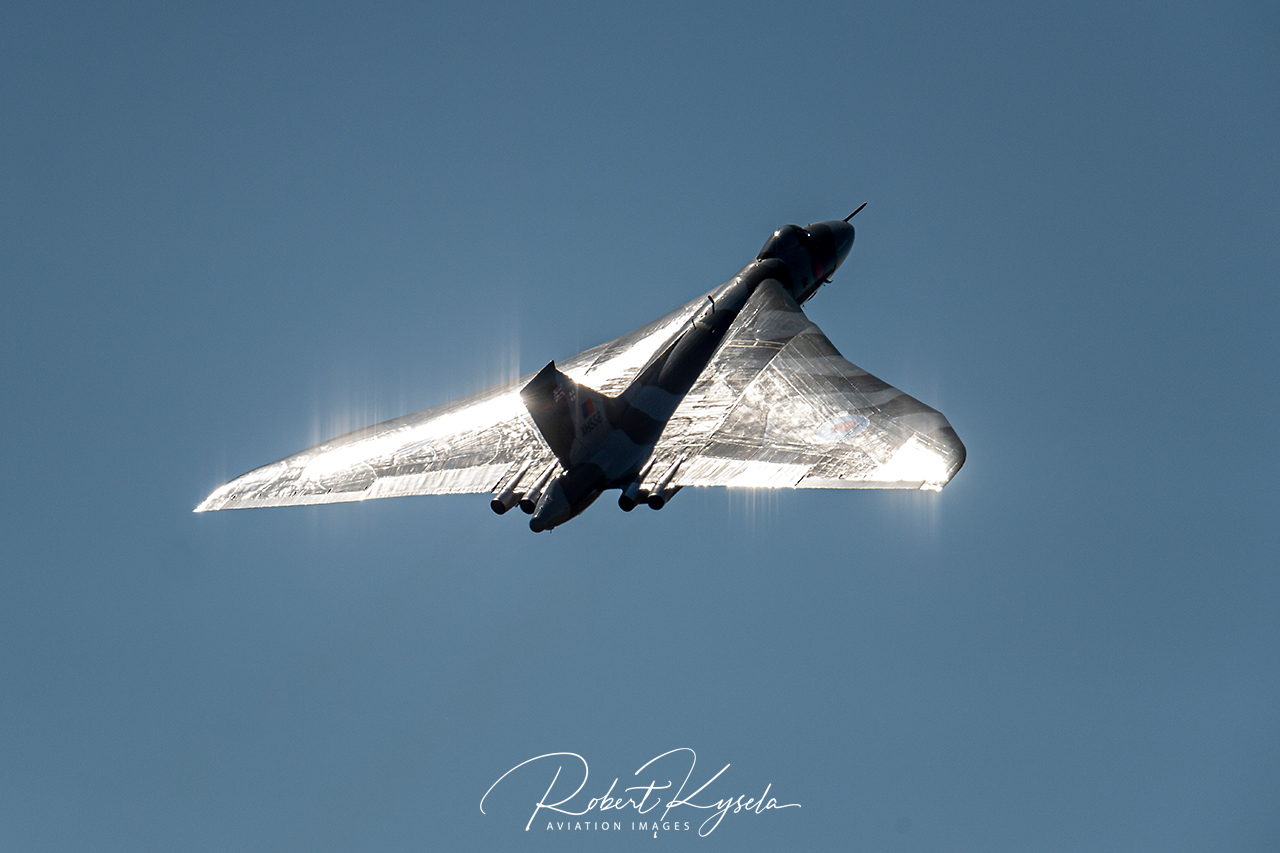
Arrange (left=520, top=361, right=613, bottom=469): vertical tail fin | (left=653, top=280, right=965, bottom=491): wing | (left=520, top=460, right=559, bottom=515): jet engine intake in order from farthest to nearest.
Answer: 1. (left=520, top=460, right=559, bottom=515): jet engine intake
2. (left=520, top=361, right=613, bottom=469): vertical tail fin
3. (left=653, top=280, right=965, bottom=491): wing

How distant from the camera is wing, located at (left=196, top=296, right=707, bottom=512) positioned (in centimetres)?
3306

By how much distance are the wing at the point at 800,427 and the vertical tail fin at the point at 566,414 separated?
7.04 ft

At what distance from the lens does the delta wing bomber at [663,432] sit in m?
29.3

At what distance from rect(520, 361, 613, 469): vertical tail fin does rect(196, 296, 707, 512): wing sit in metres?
1.96

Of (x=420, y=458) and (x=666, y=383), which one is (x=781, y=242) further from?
(x=420, y=458)

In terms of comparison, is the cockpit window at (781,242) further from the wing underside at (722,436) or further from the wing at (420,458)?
the wing at (420,458)

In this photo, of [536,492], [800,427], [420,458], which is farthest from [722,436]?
[420,458]

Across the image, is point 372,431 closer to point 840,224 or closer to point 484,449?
point 484,449

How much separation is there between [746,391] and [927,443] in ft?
22.7

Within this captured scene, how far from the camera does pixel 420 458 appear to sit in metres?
34.2

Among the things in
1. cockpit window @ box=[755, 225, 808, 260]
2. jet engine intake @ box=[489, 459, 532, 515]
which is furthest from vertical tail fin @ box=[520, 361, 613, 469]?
cockpit window @ box=[755, 225, 808, 260]

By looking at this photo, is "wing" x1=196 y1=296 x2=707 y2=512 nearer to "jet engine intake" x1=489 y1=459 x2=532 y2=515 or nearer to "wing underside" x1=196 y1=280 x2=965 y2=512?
"wing underside" x1=196 y1=280 x2=965 y2=512

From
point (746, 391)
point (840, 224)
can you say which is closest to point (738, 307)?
point (746, 391)

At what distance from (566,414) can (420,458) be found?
22.5 ft
